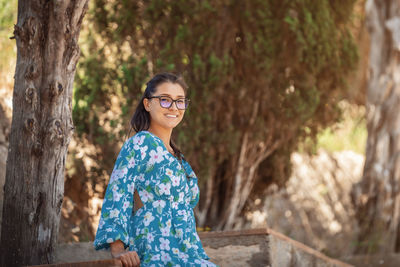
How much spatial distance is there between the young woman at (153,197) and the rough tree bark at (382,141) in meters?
6.97

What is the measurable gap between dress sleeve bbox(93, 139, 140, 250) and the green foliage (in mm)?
3321

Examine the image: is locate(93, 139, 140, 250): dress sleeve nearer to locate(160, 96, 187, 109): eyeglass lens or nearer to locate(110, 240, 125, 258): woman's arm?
locate(110, 240, 125, 258): woman's arm

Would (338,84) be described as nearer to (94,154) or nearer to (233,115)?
(233,115)

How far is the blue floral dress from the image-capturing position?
10.4 feet

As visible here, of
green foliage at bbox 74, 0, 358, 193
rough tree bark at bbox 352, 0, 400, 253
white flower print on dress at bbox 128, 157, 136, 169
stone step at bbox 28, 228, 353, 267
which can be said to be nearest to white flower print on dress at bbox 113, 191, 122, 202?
white flower print on dress at bbox 128, 157, 136, 169

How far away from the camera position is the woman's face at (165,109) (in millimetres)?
3434

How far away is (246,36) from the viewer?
23.4 ft

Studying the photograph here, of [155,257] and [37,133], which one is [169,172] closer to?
[155,257]

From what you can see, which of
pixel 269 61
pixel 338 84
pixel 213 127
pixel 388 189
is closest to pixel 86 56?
pixel 213 127

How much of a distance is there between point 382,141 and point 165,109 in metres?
7.37

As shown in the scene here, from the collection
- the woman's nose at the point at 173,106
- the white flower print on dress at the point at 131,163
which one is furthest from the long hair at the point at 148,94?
the white flower print on dress at the point at 131,163

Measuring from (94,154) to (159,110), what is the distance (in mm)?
3743

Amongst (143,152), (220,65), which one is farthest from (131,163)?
(220,65)

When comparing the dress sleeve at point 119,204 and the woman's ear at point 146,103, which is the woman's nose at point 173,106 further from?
the dress sleeve at point 119,204
